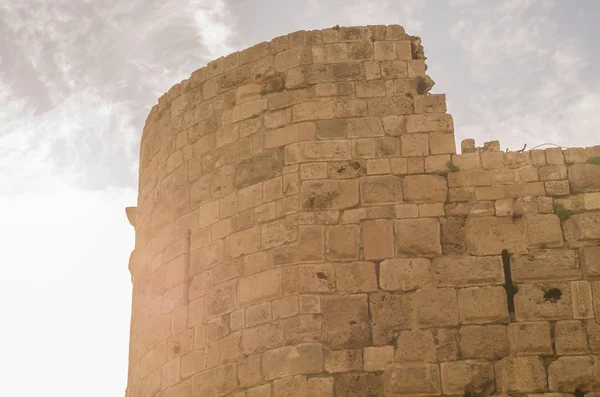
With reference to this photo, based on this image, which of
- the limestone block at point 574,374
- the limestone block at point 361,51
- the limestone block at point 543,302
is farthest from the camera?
the limestone block at point 361,51

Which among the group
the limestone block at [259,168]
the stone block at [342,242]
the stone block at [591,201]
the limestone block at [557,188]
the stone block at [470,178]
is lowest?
the stone block at [342,242]

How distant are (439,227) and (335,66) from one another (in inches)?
60.8

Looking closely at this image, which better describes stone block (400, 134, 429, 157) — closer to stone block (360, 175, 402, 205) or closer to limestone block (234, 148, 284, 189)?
stone block (360, 175, 402, 205)

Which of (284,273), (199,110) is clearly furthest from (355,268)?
(199,110)

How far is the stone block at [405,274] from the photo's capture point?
18.6ft

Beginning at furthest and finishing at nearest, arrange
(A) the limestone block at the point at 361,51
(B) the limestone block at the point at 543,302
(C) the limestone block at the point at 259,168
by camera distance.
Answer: (A) the limestone block at the point at 361,51
(C) the limestone block at the point at 259,168
(B) the limestone block at the point at 543,302

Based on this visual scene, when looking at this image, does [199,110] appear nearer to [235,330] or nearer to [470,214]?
[235,330]

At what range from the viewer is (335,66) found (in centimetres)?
644

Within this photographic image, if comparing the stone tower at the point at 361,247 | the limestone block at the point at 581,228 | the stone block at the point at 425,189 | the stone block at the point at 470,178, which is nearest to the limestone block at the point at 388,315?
the stone tower at the point at 361,247

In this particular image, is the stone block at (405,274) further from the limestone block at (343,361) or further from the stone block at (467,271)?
the limestone block at (343,361)

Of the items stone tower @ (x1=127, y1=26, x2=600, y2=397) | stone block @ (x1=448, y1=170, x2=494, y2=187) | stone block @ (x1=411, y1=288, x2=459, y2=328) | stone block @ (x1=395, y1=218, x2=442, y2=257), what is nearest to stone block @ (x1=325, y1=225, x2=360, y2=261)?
stone tower @ (x1=127, y1=26, x2=600, y2=397)

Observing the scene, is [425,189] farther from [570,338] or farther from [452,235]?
[570,338]

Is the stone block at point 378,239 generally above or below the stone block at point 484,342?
above

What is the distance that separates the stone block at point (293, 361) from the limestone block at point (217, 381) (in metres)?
0.28
